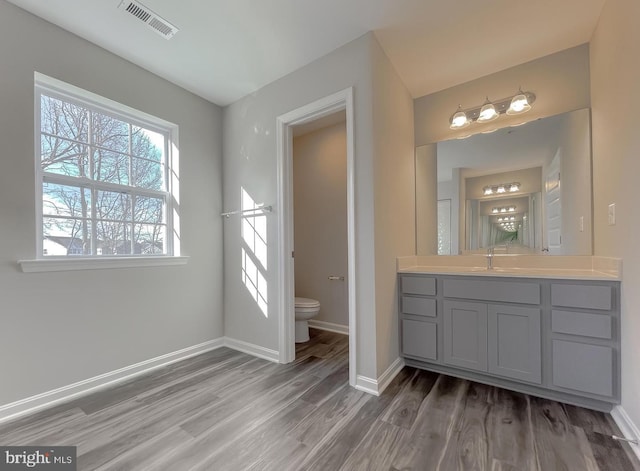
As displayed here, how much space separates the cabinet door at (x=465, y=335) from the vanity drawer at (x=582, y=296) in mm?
435

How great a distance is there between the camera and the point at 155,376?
230 cm

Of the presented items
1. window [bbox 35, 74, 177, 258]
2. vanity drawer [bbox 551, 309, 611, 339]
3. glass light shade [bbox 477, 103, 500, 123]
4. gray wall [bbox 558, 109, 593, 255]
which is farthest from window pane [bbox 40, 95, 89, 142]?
gray wall [bbox 558, 109, 593, 255]

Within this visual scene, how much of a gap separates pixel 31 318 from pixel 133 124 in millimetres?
1653

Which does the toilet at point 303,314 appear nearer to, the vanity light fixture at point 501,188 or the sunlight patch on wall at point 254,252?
the sunlight patch on wall at point 254,252

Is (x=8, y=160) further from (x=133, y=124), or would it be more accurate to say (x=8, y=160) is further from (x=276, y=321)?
(x=276, y=321)

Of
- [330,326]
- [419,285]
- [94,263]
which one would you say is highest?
[94,263]

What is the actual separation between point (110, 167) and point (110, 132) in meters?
0.29

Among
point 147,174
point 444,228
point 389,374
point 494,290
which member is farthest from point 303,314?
point 147,174

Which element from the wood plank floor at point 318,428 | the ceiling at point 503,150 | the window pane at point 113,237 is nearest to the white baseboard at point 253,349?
the wood plank floor at point 318,428

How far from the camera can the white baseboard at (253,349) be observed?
2594mm

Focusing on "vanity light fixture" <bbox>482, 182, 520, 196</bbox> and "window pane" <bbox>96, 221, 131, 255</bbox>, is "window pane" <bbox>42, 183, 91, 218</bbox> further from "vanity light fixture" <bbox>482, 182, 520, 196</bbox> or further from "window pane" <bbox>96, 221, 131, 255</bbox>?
"vanity light fixture" <bbox>482, 182, 520, 196</bbox>

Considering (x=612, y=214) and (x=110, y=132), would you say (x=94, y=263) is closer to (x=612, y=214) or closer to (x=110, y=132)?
(x=110, y=132)

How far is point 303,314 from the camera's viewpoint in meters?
3.02

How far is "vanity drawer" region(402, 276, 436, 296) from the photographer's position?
2283 millimetres
